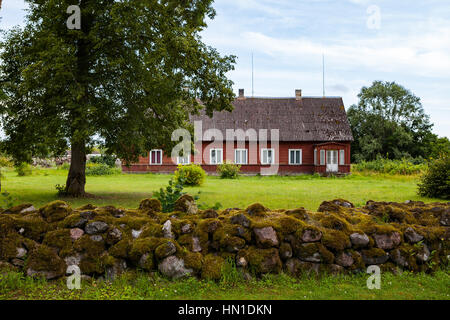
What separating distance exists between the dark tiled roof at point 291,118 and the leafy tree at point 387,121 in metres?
19.7

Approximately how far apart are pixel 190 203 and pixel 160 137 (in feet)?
35.7

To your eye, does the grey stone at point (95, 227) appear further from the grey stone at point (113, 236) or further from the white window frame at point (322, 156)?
the white window frame at point (322, 156)

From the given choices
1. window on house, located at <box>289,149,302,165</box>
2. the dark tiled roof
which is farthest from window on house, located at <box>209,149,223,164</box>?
window on house, located at <box>289,149,302,165</box>

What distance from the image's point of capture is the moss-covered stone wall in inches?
187

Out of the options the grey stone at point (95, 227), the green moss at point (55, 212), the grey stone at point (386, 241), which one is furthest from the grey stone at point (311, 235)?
the green moss at point (55, 212)

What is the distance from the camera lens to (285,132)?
123 feet

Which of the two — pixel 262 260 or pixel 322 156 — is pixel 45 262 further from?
pixel 322 156

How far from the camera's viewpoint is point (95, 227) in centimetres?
504

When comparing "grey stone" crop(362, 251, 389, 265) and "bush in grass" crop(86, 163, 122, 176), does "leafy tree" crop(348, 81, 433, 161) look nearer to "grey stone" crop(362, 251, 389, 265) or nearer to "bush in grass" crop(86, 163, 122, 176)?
"bush in grass" crop(86, 163, 122, 176)

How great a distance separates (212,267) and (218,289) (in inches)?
11.7

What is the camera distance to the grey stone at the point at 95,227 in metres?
5.02

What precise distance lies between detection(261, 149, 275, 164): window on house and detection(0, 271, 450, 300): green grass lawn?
32.3 meters
